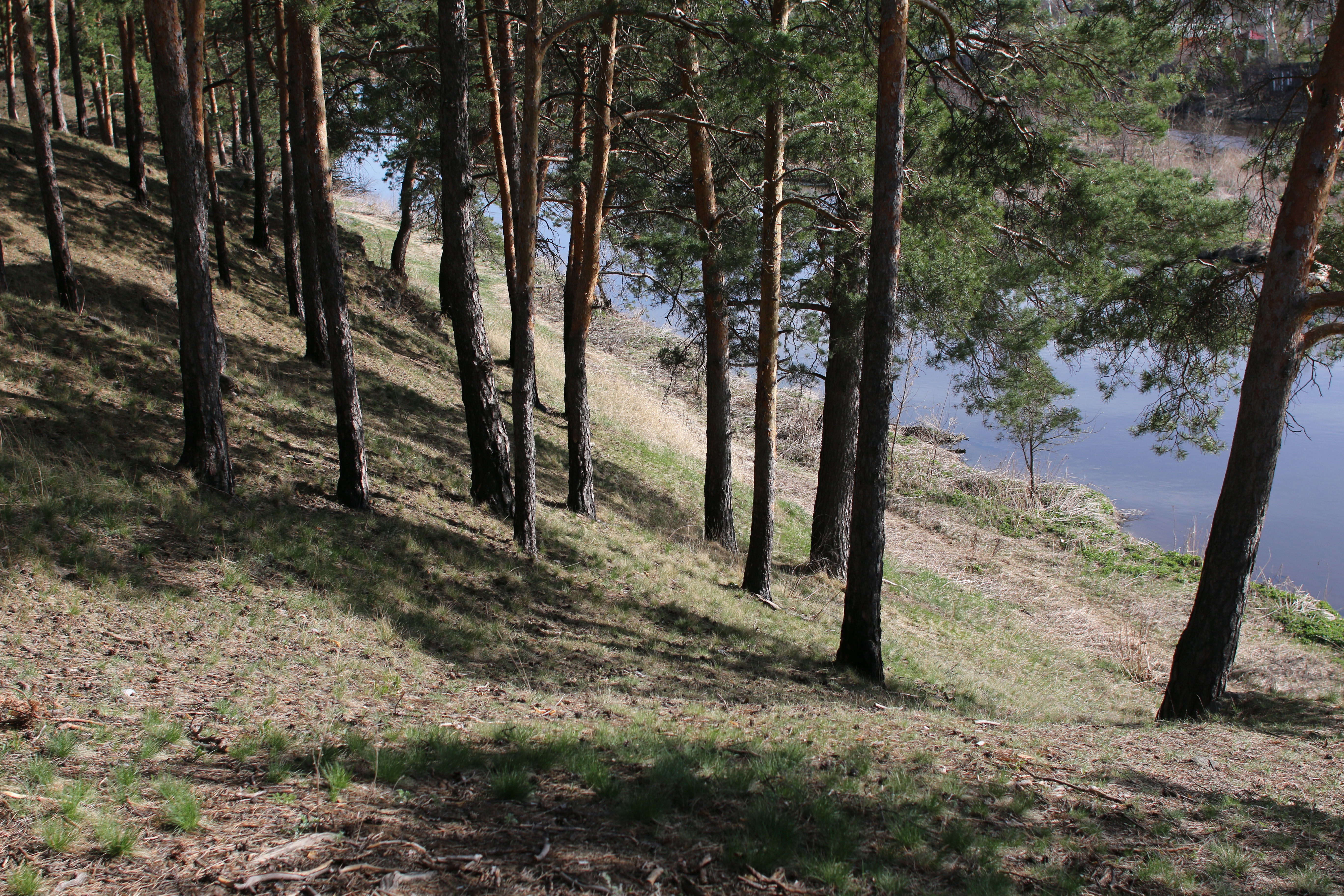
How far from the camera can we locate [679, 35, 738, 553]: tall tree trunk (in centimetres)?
1077

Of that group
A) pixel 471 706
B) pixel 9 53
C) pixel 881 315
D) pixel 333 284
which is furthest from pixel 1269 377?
pixel 9 53

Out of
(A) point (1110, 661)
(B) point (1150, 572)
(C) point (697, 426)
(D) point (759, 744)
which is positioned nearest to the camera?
(D) point (759, 744)

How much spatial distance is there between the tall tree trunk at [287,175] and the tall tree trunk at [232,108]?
4.07ft

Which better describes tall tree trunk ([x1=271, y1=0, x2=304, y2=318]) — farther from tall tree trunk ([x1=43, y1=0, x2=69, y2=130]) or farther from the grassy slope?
tall tree trunk ([x1=43, y1=0, x2=69, y2=130])

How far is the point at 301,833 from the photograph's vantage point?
10.8 feet

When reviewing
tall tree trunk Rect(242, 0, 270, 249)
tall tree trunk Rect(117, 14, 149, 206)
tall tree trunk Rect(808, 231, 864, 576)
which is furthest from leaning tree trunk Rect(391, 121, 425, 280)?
tall tree trunk Rect(808, 231, 864, 576)

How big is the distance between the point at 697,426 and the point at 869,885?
68.2ft

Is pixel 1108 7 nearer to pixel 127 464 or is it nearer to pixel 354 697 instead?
pixel 354 697

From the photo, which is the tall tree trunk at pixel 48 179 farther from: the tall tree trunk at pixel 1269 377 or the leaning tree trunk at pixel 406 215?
the tall tree trunk at pixel 1269 377

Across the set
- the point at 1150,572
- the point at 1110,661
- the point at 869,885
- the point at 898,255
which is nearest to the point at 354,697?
the point at 869,885

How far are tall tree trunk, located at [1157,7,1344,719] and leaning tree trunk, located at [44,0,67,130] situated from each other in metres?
19.9

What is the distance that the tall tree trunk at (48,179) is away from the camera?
10.5 meters

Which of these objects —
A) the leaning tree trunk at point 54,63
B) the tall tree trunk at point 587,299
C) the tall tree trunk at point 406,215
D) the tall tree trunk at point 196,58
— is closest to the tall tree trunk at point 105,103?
the leaning tree trunk at point 54,63

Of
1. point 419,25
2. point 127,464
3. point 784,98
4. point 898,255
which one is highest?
point 419,25
